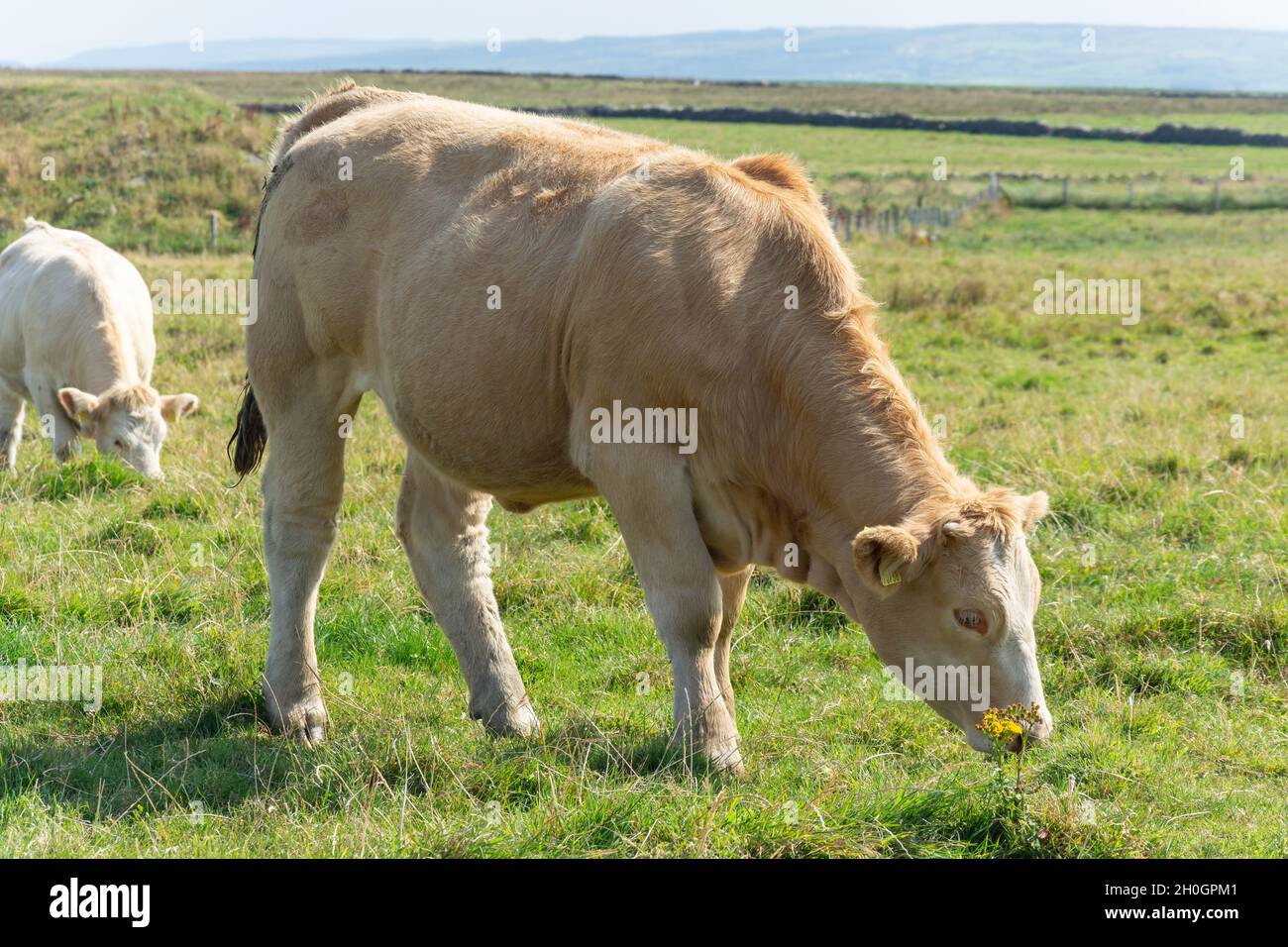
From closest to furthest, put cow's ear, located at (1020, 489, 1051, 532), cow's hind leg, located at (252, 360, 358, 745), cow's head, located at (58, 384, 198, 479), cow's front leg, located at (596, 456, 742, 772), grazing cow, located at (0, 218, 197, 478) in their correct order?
cow's ear, located at (1020, 489, 1051, 532)
cow's front leg, located at (596, 456, 742, 772)
cow's hind leg, located at (252, 360, 358, 745)
cow's head, located at (58, 384, 198, 479)
grazing cow, located at (0, 218, 197, 478)

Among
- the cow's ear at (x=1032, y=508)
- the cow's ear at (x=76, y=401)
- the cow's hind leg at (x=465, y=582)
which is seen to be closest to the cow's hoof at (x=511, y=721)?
the cow's hind leg at (x=465, y=582)

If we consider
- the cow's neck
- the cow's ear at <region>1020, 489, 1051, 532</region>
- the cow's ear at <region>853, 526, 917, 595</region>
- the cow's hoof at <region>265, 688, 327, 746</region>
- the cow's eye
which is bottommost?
the cow's hoof at <region>265, 688, 327, 746</region>

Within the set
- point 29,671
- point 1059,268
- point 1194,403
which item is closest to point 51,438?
point 29,671

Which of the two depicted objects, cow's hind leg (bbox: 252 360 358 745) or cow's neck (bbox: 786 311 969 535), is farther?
cow's hind leg (bbox: 252 360 358 745)

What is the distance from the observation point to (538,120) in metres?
5.88

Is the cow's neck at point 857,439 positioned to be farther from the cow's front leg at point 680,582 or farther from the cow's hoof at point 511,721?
the cow's hoof at point 511,721

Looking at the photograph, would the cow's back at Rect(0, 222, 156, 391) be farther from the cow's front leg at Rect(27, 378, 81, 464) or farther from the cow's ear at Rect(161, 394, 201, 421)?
the cow's ear at Rect(161, 394, 201, 421)

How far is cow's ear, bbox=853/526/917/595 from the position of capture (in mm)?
4227

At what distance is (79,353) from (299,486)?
19.7 feet

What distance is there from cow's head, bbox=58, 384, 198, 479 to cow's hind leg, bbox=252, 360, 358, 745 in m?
4.11

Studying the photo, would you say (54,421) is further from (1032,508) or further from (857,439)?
(1032,508)

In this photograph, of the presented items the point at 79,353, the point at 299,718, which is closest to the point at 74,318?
the point at 79,353

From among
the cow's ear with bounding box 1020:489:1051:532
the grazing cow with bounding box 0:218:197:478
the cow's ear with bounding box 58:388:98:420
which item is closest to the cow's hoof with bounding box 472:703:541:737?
the cow's ear with bounding box 1020:489:1051:532

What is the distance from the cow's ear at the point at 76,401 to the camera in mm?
10188
